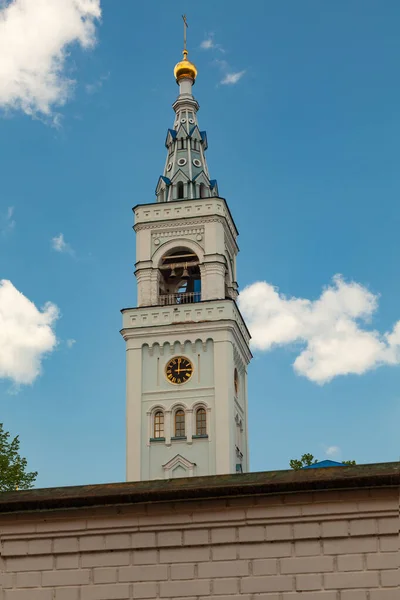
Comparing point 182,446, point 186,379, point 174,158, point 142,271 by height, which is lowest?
point 182,446

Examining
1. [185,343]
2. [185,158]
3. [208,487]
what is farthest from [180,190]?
[208,487]

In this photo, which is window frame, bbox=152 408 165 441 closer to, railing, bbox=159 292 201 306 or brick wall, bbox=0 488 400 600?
railing, bbox=159 292 201 306

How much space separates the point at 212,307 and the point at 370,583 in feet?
135

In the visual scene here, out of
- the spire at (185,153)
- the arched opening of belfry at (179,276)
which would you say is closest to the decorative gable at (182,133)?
the spire at (185,153)

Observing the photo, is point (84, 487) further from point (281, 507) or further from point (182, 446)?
point (182, 446)

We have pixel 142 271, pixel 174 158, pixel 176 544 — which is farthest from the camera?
pixel 174 158

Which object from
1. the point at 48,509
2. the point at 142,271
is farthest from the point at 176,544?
the point at 142,271

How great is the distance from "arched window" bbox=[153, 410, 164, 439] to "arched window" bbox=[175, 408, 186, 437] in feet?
2.54

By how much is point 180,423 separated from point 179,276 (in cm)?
963

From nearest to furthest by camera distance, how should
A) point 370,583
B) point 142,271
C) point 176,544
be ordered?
point 370,583
point 176,544
point 142,271

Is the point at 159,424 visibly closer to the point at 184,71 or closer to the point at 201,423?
the point at 201,423

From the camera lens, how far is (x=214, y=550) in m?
11.7

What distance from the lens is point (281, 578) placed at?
11.4m

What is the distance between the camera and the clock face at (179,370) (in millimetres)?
51188
